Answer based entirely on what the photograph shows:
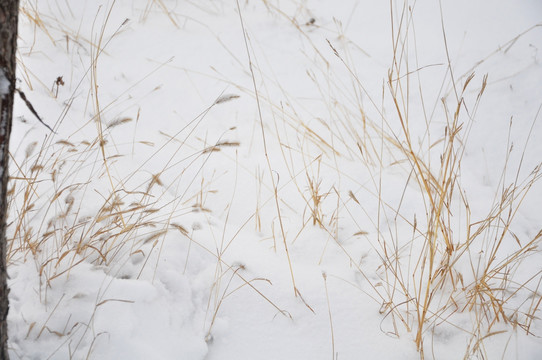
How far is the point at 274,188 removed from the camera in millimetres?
1907

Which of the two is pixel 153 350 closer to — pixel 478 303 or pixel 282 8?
pixel 478 303

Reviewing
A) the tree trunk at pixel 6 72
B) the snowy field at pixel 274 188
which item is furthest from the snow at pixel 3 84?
the snowy field at pixel 274 188

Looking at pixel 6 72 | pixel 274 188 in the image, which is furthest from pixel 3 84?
pixel 274 188

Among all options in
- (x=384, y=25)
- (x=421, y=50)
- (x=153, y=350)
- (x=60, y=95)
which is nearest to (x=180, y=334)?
(x=153, y=350)

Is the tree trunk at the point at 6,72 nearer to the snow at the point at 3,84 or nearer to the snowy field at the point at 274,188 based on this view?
the snow at the point at 3,84

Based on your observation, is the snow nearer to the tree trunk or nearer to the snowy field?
the tree trunk

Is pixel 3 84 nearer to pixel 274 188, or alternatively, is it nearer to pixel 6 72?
pixel 6 72

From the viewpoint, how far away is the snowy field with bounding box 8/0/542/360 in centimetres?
132

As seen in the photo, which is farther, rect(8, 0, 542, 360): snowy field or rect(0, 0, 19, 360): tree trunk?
rect(8, 0, 542, 360): snowy field

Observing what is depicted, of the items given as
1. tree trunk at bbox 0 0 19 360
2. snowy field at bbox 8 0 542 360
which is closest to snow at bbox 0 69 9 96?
tree trunk at bbox 0 0 19 360

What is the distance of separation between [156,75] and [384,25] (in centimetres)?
164

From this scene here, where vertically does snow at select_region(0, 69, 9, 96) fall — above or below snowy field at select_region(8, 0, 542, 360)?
below

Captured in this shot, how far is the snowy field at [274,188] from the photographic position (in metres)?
1.32

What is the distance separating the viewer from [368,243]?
1721mm
